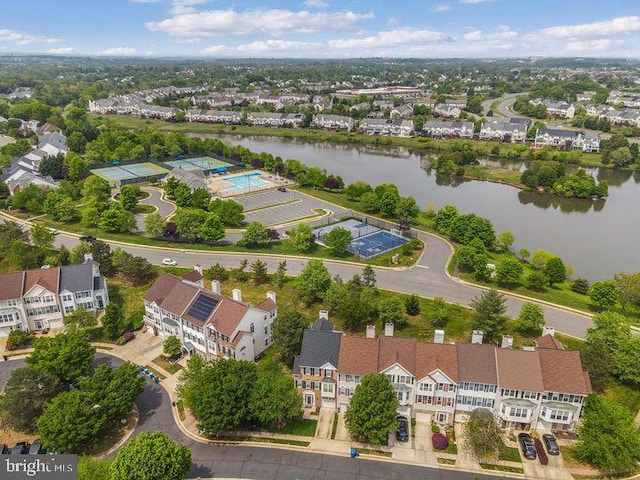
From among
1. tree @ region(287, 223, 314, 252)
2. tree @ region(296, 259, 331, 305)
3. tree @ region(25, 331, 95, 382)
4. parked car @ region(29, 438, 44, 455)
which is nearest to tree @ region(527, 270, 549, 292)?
tree @ region(296, 259, 331, 305)

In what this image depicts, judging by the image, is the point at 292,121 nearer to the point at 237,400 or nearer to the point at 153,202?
the point at 153,202

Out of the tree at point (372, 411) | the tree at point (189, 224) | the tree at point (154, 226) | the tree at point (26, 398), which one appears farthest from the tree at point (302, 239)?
the tree at point (26, 398)

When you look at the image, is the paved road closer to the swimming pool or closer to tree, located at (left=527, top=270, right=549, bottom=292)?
tree, located at (left=527, top=270, right=549, bottom=292)

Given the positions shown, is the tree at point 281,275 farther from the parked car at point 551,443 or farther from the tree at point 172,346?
the parked car at point 551,443

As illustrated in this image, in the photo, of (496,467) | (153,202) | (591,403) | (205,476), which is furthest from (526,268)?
(153,202)

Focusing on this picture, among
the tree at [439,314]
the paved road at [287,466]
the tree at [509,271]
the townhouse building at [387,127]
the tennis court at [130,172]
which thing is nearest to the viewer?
the paved road at [287,466]
